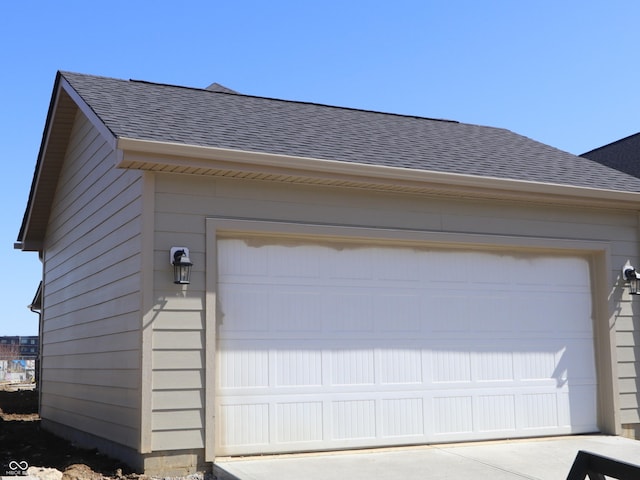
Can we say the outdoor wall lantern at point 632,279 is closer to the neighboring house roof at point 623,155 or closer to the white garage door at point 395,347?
the white garage door at point 395,347

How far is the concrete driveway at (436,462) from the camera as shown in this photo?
6.72 m

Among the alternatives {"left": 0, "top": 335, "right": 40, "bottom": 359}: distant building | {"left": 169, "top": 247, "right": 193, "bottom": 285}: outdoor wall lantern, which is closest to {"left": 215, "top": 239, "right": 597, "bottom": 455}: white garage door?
{"left": 169, "top": 247, "right": 193, "bottom": 285}: outdoor wall lantern

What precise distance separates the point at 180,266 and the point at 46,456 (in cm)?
294

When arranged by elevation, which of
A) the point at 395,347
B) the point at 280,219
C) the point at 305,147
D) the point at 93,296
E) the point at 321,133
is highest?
the point at 321,133

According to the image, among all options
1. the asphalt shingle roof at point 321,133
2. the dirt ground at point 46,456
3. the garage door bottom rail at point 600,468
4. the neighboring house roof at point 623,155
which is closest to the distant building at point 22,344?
the dirt ground at point 46,456

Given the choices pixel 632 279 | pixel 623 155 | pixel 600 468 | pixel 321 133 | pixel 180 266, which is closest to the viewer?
pixel 600 468

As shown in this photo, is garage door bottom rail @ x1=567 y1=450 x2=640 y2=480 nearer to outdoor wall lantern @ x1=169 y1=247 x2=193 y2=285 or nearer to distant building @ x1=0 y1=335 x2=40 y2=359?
outdoor wall lantern @ x1=169 y1=247 x2=193 y2=285

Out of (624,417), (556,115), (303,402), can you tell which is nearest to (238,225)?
(303,402)

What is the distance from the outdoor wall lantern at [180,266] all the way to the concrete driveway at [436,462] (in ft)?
5.83

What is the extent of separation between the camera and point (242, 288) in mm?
7824

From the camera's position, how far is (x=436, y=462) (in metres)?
7.37

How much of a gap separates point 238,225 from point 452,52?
6.28 meters

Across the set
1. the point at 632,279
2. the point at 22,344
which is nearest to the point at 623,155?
the point at 632,279

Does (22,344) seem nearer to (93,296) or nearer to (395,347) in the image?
(93,296)
